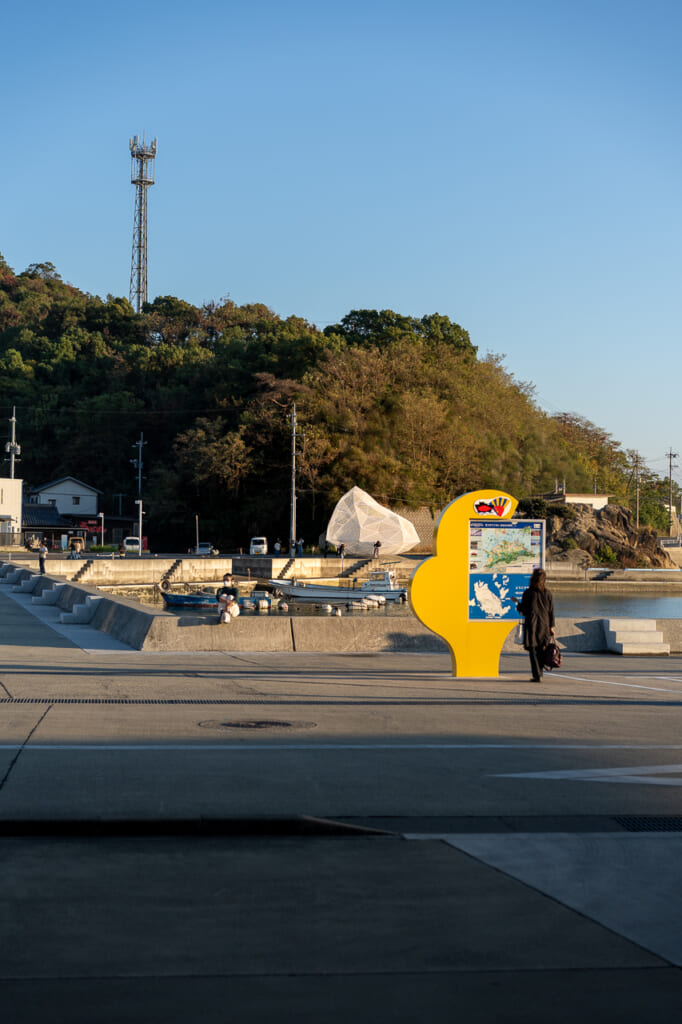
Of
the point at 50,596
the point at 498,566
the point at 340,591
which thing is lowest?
the point at 340,591

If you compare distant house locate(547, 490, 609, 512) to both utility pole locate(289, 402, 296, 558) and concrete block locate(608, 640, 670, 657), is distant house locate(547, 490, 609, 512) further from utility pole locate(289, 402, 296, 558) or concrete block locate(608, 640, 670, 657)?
concrete block locate(608, 640, 670, 657)

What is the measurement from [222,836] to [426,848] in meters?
1.42

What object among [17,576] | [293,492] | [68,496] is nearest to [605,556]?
[293,492]

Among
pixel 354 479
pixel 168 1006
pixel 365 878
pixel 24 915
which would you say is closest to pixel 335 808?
pixel 365 878

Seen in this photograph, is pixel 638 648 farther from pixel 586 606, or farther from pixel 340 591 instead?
pixel 586 606

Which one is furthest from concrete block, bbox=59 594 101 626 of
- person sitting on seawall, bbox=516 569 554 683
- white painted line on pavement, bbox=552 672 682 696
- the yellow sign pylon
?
person sitting on seawall, bbox=516 569 554 683

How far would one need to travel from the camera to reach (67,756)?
8.85 meters

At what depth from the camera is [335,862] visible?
626 centimetres

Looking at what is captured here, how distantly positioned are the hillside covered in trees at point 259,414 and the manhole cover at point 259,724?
79.2m

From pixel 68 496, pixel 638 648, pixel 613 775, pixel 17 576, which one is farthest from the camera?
pixel 68 496

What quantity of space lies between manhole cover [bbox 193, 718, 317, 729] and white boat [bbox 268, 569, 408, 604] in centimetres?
4737

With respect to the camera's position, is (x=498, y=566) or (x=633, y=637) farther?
(x=633, y=637)

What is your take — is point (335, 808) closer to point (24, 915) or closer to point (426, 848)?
point (426, 848)

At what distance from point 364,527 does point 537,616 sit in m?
66.1
